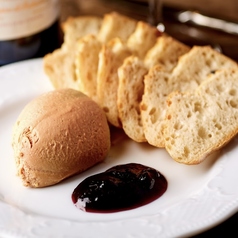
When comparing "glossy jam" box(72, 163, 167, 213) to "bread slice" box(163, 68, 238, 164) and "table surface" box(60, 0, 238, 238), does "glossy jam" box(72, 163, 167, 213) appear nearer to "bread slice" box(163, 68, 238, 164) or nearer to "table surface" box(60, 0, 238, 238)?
"bread slice" box(163, 68, 238, 164)

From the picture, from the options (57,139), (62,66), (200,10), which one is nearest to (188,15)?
(200,10)

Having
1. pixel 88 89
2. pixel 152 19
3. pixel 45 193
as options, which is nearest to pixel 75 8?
pixel 152 19

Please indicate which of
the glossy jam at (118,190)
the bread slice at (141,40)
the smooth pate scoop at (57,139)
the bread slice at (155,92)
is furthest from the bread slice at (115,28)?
the glossy jam at (118,190)

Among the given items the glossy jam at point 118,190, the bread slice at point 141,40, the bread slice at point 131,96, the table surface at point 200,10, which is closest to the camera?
the glossy jam at point 118,190

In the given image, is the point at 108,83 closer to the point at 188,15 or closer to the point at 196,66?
the point at 196,66

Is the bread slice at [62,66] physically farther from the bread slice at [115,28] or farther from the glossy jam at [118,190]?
the glossy jam at [118,190]

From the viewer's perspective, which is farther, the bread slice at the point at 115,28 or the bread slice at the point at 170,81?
the bread slice at the point at 115,28

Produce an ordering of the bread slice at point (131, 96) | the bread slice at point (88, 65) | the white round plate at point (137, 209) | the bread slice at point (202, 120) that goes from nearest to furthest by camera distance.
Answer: the white round plate at point (137, 209) → the bread slice at point (202, 120) → the bread slice at point (131, 96) → the bread slice at point (88, 65)
